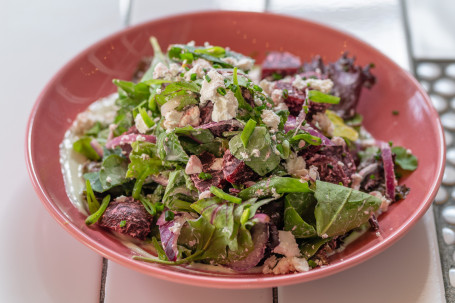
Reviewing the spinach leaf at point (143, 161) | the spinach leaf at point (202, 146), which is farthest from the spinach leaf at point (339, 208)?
the spinach leaf at point (143, 161)

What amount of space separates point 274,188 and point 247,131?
0.61ft

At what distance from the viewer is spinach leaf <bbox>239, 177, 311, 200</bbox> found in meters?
1.50

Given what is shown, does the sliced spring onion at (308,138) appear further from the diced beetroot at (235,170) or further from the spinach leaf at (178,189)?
the spinach leaf at (178,189)

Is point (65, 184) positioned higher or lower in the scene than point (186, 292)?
higher

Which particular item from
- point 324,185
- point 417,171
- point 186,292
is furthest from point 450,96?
point 186,292

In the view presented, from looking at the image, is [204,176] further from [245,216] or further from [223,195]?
[245,216]

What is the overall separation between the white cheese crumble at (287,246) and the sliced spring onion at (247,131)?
291 millimetres

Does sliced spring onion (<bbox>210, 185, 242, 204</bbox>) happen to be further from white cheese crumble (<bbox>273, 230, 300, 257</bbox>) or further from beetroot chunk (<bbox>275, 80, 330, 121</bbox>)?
beetroot chunk (<bbox>275, 80, 330, 121</bbox>)

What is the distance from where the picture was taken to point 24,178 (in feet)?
6.56

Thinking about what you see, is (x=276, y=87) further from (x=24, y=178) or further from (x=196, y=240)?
(x=24, y=178)

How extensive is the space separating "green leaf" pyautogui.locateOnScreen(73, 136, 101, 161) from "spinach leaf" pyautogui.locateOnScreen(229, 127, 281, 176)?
0.63 meters

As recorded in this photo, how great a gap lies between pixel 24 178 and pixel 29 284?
0.49 meters

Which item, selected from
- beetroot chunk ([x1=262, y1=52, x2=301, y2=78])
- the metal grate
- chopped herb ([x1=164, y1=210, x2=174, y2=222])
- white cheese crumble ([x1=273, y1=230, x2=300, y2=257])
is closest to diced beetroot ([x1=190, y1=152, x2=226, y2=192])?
chopped herb ([x1=164, y1=210, x2=174, y2=222])

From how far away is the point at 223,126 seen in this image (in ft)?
5.19
